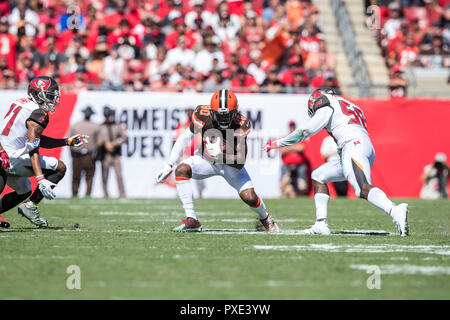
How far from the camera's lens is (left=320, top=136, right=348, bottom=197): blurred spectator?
48.0ft

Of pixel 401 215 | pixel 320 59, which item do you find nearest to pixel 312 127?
pixel 401 215

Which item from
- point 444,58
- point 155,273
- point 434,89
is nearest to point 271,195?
point 434,89

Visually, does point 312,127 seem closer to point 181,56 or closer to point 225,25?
point 181,56

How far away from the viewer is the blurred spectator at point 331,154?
48.0 ft

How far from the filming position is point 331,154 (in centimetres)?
1464

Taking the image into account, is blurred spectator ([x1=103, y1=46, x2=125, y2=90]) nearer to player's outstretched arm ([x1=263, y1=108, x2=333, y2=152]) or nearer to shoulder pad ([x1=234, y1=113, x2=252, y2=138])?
shoulder pad ([x1=234, y1=113, x2=252, y2=138])

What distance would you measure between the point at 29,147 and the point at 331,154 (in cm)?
817

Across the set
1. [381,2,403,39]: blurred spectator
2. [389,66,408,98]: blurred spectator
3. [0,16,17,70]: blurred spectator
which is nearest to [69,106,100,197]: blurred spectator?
[0,16,17,70]: blurred spectator

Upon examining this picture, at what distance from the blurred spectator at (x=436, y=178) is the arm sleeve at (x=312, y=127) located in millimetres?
7318

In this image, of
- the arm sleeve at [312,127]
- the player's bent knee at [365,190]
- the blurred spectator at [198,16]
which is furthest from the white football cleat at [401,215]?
the blurred spectator at [198,16]

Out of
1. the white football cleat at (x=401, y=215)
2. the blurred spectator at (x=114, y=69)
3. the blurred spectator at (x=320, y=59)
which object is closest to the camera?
the white football cleat at (x=401, y=215)

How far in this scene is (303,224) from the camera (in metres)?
9.20

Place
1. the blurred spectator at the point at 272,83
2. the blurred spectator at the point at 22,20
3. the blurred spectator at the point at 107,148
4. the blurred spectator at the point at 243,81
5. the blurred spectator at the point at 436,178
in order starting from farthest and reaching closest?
the blurred spectator at the point at 22,20 < the blurred spectator at the point at 243,81 < the blurred spectator at the point at 272,83 < the blurred spectator at the point at 436,178 < the blurred spectator at the point at 107,148

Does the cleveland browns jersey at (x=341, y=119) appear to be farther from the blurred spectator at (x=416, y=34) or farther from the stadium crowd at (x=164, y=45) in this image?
the blurred spectator at (x=416, y=34)
